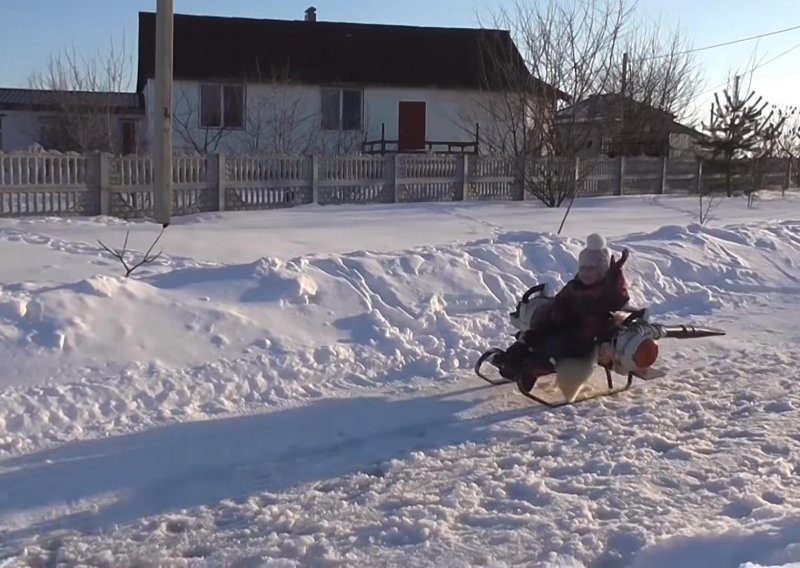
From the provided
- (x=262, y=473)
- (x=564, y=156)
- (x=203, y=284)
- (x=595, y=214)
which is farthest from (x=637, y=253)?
(x=564, y=156)

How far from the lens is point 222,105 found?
3241 cm

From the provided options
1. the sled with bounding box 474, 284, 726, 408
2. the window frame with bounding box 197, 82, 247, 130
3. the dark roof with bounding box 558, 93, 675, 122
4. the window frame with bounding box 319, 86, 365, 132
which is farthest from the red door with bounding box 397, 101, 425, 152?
the sled with bounding box 474, 284, 726, 408

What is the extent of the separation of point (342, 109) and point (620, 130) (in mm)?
9678

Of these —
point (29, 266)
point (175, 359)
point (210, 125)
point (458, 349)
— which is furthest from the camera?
point (210, 125)

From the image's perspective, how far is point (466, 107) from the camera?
3491 centimetres

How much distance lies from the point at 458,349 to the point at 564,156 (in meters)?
16.4

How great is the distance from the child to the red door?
28.1 metres

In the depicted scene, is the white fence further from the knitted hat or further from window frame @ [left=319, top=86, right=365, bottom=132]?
the knitted hat

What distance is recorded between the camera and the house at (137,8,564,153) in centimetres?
3192

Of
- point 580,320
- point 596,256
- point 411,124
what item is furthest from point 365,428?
point 411,124

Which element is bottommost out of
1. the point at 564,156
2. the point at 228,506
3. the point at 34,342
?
the point at 228,506

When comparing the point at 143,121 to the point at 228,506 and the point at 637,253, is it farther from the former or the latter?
the point at 228,506

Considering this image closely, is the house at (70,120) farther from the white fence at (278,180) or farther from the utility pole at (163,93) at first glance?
the utility pole at (163,93)

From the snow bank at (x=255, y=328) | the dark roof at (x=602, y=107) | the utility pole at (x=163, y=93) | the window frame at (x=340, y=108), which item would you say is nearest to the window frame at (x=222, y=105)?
the window frame at (x=340, y=108)
